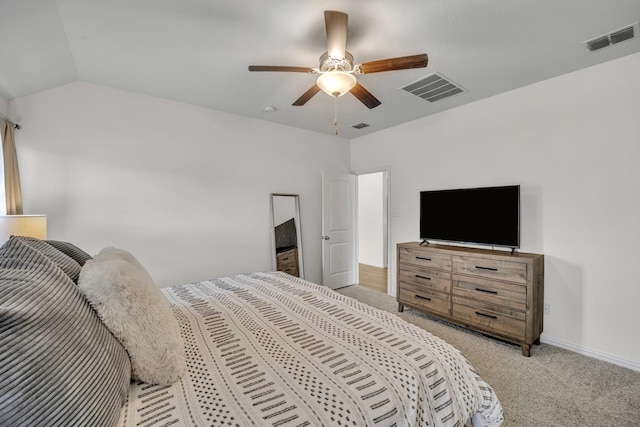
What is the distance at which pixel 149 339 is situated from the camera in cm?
106

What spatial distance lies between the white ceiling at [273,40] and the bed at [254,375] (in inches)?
64.2

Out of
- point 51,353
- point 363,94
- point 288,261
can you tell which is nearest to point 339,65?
point 363,94

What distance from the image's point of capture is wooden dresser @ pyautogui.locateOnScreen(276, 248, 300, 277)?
4098 millimetres

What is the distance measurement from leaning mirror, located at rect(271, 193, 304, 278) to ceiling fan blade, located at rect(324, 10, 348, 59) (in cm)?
248

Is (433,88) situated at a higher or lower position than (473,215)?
higher

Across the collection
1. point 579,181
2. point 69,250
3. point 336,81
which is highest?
point 336,81

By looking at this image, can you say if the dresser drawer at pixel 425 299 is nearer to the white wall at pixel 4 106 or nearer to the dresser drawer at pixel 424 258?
the dresser drawer at pixel 424 258

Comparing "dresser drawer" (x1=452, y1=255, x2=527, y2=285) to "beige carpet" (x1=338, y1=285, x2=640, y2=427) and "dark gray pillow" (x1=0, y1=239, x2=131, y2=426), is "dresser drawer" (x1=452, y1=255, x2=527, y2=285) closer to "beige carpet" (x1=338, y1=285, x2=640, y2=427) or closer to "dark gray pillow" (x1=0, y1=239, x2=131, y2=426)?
"beige carpet" (x1=338, y1=285, x2=640, y2=427)

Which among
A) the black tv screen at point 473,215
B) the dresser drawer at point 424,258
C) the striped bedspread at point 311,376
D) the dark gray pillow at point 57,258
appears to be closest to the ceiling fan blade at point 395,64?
the striped bedspread at point 311,376

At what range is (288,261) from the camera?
419cm

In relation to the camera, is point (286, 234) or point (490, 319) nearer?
point (490, 319)

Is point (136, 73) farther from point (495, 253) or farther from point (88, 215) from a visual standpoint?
point (495, 253)

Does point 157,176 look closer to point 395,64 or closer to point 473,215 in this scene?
point 395,64

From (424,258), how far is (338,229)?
175 cm
